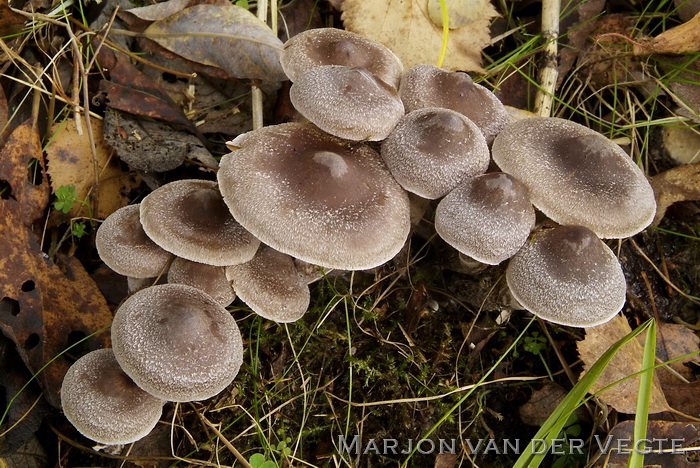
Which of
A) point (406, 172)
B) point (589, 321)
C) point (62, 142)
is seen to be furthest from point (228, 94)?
point (589, 321)

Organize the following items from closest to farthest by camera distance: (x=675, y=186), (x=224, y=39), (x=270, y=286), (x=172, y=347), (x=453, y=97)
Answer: (x=172, y=347) < (x=270, y=286) < (x=453, y=97) < (x=224, y=39) < (x=675, y=186)

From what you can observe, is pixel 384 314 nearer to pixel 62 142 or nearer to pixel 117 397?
pixel 117 397

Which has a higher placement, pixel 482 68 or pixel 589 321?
pixel 482 68

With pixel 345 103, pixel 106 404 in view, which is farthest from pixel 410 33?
pixel 106 404

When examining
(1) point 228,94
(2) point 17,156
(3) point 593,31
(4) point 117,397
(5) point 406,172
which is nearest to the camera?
(4) point 117,397

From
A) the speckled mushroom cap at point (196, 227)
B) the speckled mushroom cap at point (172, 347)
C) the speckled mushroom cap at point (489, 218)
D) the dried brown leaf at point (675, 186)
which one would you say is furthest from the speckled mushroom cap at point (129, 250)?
the dried brown leaf at point (675, 186)

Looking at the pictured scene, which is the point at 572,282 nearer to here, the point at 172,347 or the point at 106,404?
the point at 172,347
